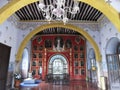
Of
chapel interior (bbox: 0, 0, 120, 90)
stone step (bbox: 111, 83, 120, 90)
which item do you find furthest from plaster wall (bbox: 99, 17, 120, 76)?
stone step (bbox: 111, 83, 120, 90)

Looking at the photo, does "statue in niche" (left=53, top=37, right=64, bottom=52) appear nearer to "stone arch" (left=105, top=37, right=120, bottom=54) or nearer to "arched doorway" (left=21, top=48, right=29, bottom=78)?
"arched doorway" (left=21, top=48, right=29, bottom=78)

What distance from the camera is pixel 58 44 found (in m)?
13.1

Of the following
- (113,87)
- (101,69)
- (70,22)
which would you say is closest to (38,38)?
(70,22)

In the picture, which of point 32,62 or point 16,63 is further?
point 32,62

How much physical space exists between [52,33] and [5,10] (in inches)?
333

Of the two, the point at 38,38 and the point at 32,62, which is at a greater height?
the point at 38,38

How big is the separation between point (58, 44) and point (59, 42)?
22cm

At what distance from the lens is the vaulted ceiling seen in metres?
6.43

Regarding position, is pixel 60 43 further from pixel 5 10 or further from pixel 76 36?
pixel 5 10

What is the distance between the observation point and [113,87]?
6363 millimetres

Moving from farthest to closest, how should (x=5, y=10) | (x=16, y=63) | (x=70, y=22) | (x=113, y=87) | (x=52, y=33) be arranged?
(x=52, y=33)
(x=70, y=22)
(x=16, y=63)
(x=113, y=87)
(x=5, y=10)

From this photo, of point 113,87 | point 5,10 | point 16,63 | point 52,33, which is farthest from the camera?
point 52,33

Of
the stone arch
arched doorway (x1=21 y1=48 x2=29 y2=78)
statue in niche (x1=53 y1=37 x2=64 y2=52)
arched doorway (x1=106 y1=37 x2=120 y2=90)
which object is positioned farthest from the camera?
statue in niche (x1=53 y1=37 x2=64 y2=52)

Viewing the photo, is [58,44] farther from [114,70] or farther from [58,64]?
[114,70]
